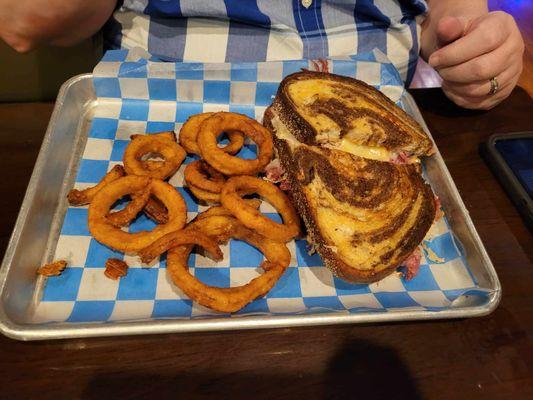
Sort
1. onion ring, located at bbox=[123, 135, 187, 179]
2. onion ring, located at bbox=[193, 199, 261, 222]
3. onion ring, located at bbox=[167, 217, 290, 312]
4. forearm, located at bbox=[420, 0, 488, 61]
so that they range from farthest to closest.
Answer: forearm, located at bbox=[420, 0, 488, 61], onion ring, located at bbox=[123, 135, 187, 179], onion ring, located at bbox=[193, 199, 261, 222], onion ring, located at bbox=[167, 217, 290, 312]

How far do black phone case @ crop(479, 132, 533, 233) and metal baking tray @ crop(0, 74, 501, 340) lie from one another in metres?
0.23

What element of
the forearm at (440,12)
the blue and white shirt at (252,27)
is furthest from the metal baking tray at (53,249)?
the forearm at (440,12)

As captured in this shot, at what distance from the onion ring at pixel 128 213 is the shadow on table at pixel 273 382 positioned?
468mm

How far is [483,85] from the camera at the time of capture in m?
1.73

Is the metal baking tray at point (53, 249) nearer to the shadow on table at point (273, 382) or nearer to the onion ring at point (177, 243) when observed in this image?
Result: the shadow on table at point (273, 382)

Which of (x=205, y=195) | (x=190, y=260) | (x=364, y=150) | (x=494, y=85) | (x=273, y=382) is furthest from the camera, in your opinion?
(x=494, y=85)

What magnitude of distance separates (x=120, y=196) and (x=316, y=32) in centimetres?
115

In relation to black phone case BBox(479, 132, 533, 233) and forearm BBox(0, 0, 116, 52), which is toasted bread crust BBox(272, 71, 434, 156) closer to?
black phone case BBox(479, 132, 533, 233)

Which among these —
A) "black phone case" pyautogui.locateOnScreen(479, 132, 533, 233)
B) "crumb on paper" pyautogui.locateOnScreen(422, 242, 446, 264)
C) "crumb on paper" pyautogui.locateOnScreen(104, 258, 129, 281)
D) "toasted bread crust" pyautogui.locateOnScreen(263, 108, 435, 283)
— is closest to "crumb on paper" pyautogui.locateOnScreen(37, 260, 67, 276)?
"crumb on paper" pyautogui.locateOnScreen(104, 258, 129, 281)

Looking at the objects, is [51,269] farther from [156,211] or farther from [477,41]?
[477,41]

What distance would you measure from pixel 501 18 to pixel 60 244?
1887mm

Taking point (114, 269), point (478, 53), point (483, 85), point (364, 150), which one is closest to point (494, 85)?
point (483, 85)

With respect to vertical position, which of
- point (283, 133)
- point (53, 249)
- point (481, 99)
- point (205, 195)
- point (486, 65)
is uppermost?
point (486, 65)

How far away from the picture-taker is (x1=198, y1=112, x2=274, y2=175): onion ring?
141 centimetres
